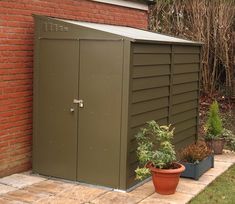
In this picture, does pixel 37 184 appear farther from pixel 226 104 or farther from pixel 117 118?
pixel 226 104

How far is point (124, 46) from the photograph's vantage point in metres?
6.12

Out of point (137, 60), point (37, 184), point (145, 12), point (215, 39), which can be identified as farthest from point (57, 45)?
point (215, 39)

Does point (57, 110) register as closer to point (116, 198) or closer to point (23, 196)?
point (23, 196)

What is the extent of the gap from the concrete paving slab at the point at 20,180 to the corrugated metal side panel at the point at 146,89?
57.6 inches

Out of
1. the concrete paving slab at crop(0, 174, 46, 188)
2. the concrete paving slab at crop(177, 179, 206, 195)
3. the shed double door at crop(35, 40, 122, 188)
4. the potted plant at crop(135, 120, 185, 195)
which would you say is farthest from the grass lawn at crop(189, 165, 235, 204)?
the concrete paving slab at crop(0, 174, 46, 188)

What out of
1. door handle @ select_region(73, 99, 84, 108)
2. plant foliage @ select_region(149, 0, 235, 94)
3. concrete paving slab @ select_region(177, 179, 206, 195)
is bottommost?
concrete paving slab @ select_region(177, 179, 206, 195)

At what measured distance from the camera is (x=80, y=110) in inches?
258

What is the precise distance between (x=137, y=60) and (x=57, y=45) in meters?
1.27

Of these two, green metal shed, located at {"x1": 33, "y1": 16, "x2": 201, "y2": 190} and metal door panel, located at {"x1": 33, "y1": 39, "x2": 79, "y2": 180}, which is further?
metal door panel, located at {"x1": 33, "y1": 39, "x2": 79, "y2": 180}

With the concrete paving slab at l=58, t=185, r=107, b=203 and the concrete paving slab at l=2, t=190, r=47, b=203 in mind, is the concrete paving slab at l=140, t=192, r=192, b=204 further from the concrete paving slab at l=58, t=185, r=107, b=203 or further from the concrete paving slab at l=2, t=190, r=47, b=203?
the concrete paving slab at l=2, t=190, r=47, b=203

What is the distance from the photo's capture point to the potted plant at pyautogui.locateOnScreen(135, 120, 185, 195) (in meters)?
6.10

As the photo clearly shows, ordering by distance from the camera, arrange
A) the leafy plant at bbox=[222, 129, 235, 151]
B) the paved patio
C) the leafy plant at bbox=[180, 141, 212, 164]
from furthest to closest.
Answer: the leafy plant at bbox=[222, 129, 235, 151], the leafy plant at bbox=[180, 141, 212, 164], the paved patio

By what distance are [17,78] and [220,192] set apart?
11.4ft

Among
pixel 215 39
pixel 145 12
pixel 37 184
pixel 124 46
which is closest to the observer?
pixel 124 46
